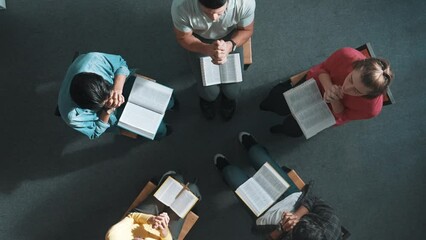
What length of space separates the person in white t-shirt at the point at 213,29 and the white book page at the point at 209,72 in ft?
0.18

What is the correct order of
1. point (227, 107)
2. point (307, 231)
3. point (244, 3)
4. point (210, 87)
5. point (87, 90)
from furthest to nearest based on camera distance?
point (227, 107), point (210, 87), point (244, 3), point (307, 231), point (87, 90)

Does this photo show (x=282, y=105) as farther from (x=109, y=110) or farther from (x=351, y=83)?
(x=109, y=110)

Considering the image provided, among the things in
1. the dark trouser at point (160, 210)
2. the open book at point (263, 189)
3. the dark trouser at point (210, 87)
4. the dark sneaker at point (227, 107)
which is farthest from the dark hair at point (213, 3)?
the dark trouser at point (160, 210)

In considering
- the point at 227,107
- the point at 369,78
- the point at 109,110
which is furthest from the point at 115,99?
the point at 369,78

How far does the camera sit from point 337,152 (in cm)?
323

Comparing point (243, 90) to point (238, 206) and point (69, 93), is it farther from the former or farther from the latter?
point (69, 93)

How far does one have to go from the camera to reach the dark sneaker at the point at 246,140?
3.07m

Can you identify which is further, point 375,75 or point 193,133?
point 193,133

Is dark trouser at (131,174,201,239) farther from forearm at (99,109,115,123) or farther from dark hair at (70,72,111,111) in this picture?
dark hair at (70,72,111,111)

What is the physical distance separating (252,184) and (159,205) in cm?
70

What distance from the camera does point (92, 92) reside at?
2.12m

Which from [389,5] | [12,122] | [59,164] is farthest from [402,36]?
[12,122]

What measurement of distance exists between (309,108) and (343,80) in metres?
0.31

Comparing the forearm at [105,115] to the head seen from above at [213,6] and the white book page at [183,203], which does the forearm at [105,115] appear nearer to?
the white book page at [183,203]
